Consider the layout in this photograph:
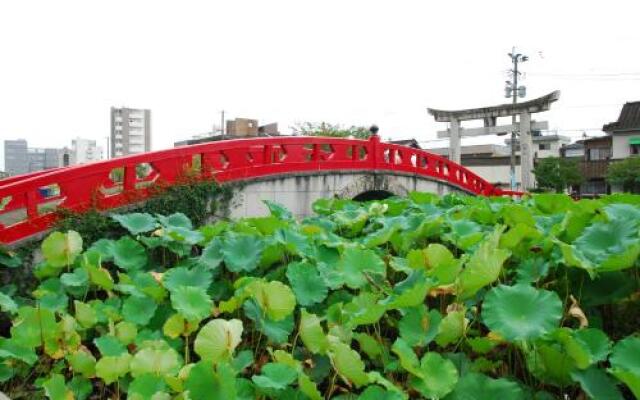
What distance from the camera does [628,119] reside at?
3369 centimetres

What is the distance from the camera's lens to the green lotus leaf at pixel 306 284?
3.04 m

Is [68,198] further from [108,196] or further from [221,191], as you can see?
[221,191]

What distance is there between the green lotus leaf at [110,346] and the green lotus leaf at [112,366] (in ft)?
0.65

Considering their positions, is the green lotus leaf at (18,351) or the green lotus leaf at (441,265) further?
the green lotus leaf at (18,351)

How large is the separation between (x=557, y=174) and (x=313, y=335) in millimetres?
34983

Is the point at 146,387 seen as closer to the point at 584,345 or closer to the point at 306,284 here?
the point at 306,284

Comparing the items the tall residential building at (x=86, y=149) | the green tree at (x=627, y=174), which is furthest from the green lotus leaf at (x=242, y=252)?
the tall residential building at (x=86, y=149)

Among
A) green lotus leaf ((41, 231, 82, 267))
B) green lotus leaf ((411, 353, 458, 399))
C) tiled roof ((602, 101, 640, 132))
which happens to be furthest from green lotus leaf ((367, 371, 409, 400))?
tiled roof ((602, 101, 640, 132))

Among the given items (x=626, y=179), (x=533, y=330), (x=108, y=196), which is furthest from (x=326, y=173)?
(x=626, y=179)

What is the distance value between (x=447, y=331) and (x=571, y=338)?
542mm

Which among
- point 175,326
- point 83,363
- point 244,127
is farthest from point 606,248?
point 244,127

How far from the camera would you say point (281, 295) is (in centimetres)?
280

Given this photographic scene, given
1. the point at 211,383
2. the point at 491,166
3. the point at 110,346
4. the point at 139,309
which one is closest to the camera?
the point at 211,383

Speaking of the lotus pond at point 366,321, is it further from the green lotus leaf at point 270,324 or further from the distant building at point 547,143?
the distant building at point 547,143
